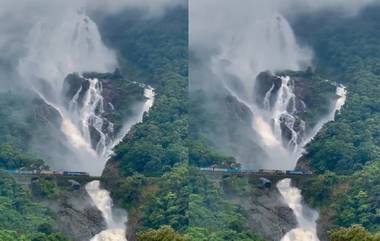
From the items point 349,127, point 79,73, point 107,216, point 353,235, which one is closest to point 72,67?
point 79,73

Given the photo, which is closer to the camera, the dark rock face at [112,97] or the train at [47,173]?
the train at [47,173]

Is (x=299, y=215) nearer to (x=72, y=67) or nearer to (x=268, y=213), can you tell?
(x=268, y=213)

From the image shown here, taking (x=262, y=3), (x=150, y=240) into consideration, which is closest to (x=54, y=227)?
(x=150, y=240)

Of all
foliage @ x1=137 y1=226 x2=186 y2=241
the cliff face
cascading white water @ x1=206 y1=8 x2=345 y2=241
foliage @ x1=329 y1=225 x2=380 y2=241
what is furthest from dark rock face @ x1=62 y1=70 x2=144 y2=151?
foliage @ x1=329 y1=225 x2=380 y2=241

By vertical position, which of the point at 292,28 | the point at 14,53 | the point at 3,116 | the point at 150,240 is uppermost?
the point at 292,28

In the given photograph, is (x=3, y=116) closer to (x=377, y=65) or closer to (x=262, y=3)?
(x=262, y=3)

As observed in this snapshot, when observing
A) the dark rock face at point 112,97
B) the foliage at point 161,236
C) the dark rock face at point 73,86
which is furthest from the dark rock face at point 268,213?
the dark rock face at point 73,86

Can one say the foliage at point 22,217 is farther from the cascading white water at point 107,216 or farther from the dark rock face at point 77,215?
the cascading white water at point 107,216
